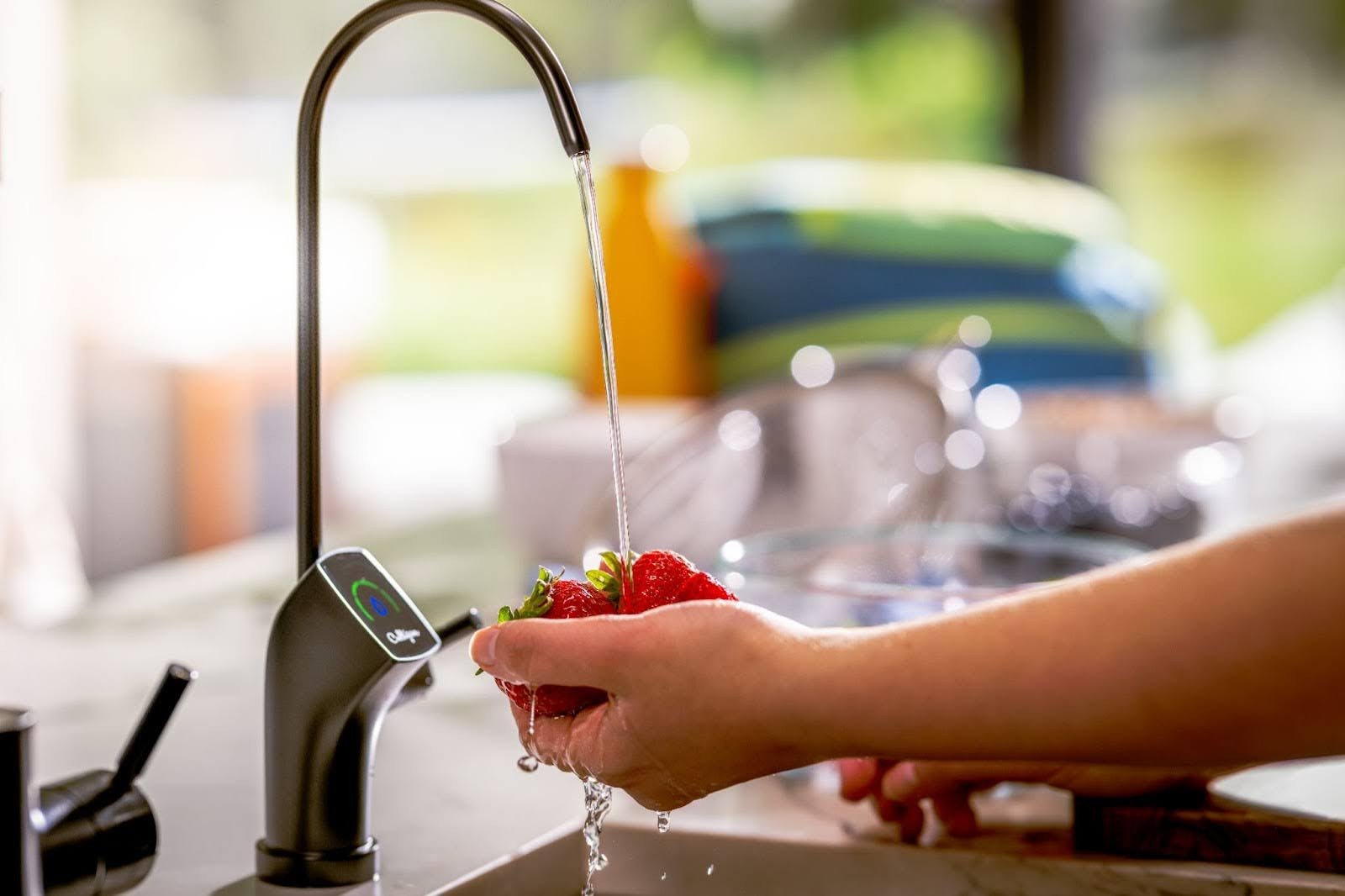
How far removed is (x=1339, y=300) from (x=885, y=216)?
1.48 m

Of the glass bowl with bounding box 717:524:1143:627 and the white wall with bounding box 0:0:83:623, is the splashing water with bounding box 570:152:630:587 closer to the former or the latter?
the glass bowl with bounding box 717:524:1143:627

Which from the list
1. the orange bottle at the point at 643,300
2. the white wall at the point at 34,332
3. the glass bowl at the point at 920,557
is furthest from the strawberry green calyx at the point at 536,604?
the white wall at the point at 34,332

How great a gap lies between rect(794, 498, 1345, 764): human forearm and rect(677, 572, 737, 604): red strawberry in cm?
7

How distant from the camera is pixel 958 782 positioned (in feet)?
2.69

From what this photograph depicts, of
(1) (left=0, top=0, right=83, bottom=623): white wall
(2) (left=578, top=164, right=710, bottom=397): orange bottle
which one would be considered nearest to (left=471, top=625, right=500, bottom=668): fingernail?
(2) (left=578, top=164, right=710, bottom=397): orange bottle

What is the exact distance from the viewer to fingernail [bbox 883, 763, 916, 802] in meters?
0.81

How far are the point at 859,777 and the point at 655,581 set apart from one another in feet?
0.82

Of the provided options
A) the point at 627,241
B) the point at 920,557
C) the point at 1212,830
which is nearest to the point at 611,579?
the point at 1212,830

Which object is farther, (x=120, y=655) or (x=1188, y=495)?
(x=1188, y=495)

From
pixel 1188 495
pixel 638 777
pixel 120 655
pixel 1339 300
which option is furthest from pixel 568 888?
pixel 1339 300

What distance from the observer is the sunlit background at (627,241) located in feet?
7.58

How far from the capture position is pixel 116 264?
461 cm

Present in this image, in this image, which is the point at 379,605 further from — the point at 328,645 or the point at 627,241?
the point at 627,241

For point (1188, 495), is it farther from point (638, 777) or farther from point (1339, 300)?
point (1339, 300)
